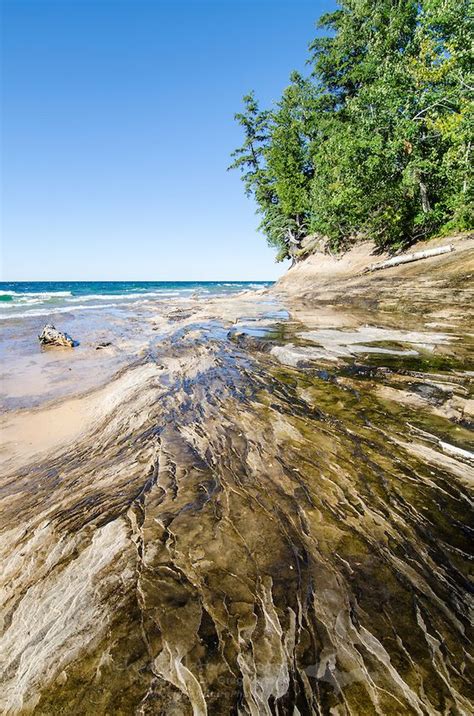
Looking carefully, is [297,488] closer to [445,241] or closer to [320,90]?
[445,241]

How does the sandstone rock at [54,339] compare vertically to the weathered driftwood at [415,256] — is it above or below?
below

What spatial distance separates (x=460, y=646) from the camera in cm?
166

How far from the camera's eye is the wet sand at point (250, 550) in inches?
61.2

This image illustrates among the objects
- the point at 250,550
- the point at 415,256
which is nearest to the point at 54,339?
the point at 250,550

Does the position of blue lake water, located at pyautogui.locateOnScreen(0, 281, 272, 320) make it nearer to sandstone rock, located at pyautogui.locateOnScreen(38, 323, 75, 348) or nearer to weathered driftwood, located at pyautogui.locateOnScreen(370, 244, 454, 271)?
sandstone rock, located at pyautogui.locateOnScreen(38, 323, 75, 348)

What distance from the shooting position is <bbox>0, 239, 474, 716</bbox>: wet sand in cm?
155

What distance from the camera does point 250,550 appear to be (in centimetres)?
234

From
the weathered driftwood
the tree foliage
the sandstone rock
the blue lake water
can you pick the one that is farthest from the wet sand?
the blue lake water

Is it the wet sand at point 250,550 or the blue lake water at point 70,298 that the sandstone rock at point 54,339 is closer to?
the wet sand at point 250,550

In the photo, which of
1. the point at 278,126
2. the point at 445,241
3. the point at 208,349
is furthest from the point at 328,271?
the point at 208,349

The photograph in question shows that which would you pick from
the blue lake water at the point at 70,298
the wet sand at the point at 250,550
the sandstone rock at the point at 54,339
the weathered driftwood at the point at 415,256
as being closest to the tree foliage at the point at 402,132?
the weathered driftwood at the point at 415,256

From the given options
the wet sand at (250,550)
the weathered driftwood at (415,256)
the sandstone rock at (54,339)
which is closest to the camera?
the wet sand at (250,550)

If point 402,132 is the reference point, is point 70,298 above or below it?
below

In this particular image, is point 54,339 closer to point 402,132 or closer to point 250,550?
point 250,550
